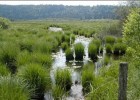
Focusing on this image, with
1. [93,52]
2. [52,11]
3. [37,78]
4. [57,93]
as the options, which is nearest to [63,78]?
[37,78]

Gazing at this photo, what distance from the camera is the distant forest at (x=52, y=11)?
535 ft

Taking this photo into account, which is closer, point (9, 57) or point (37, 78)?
point (37, 78)

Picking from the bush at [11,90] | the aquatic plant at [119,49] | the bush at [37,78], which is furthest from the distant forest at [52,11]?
the bush at [11,90]

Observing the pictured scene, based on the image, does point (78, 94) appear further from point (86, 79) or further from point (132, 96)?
point (132, 96)

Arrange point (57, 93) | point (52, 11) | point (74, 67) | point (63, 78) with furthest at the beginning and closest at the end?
point (52, 11) → point (74, 67) → point (63, 78) → point (57, 93)

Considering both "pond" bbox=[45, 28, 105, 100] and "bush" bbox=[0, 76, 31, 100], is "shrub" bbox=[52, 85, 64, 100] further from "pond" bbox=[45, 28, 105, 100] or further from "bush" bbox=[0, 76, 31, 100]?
"bush" bbox=[0, 76, 31, 100]

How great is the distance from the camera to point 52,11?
184m

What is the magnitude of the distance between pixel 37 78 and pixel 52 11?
175 m

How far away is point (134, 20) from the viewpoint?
14.0 meters

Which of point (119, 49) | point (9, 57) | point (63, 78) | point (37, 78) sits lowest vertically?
point (119, 49)

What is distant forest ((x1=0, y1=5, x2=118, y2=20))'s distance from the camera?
535 ft

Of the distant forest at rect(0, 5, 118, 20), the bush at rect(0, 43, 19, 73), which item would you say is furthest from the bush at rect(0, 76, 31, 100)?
the distant forest at rect(0, 5, 118, 20)

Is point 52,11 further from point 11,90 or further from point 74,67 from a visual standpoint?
point 11,90

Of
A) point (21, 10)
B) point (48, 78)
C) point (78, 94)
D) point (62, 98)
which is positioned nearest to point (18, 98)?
point (62, 98)
